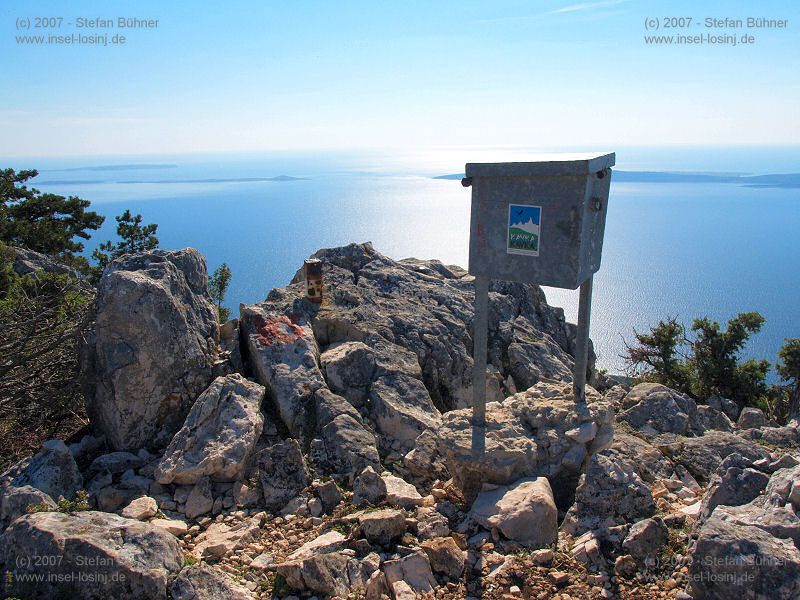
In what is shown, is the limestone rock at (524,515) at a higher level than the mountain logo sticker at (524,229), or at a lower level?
lower

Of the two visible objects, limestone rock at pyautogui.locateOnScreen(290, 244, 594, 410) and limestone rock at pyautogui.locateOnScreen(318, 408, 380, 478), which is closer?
limestone rock at pyautogui.locateOnScreen(318, 408, 380, 478)

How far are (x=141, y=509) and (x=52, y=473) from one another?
1459 mm

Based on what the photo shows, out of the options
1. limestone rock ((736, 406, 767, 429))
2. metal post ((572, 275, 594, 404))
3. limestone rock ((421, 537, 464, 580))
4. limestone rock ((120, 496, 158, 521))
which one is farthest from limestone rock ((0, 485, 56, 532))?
limestone rock ((736, 406, 767, 429))

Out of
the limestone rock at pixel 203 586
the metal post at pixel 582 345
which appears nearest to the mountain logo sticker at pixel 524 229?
the metal post at pixel 582 345

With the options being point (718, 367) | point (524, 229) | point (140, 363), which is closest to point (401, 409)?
point (524, 229)

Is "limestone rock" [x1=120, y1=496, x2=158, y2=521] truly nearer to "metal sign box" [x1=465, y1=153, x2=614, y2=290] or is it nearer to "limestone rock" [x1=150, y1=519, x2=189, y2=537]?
"limestone rock" [x1=150, y1=519, x2=189, y2=537]

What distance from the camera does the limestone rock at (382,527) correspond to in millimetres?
6312

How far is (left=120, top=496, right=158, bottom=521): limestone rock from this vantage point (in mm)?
6805

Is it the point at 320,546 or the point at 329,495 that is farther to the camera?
the point at 329,495

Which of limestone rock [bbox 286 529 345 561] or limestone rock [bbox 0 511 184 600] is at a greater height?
limestone rock [bbox 0 511 184 600]

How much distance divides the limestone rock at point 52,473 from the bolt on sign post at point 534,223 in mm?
5491

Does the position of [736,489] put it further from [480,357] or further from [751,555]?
[480,357]

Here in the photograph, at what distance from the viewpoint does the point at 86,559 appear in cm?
504

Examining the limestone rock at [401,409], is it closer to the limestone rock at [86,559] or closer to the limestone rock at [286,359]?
the limestone rock at [286,359]
